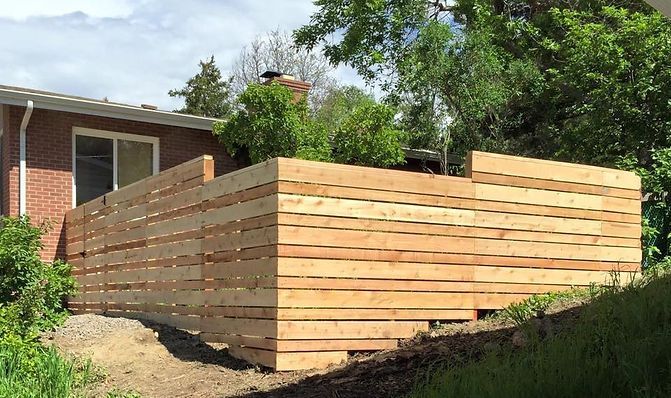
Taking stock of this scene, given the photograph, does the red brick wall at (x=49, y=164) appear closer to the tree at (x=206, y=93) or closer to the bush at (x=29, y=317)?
A: the bush at (x=29, y=317)

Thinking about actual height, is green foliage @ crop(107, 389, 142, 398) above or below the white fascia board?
below

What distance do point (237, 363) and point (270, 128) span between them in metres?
6.53

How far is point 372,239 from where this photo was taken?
6992mm

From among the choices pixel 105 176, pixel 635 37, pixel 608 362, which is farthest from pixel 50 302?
pixel 635 37

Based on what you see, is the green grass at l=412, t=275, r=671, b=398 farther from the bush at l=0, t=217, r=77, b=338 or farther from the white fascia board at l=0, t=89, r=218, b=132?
the white fascia board at l=0, t=89, r=218, b=132

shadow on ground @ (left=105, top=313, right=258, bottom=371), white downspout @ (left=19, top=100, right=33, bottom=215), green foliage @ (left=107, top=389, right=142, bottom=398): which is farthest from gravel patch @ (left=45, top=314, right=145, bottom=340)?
white downspout @ (left=19, top=100, right=33, bottom=215)

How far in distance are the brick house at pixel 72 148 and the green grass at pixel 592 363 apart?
9.68 metres

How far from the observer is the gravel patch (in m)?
8.57

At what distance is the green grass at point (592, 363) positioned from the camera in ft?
12.3

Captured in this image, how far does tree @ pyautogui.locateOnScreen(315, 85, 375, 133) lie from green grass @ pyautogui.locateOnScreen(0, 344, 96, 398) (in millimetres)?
23078

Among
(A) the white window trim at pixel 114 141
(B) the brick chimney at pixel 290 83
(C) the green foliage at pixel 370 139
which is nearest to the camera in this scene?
(A) the white window trim at pixel 114 141

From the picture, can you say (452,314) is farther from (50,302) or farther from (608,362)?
(50,302)

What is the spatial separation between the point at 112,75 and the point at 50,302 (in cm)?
3194

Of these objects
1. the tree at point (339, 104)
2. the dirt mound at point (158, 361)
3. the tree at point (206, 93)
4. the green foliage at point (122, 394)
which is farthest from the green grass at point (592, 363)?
the tree at point (206, 93)
